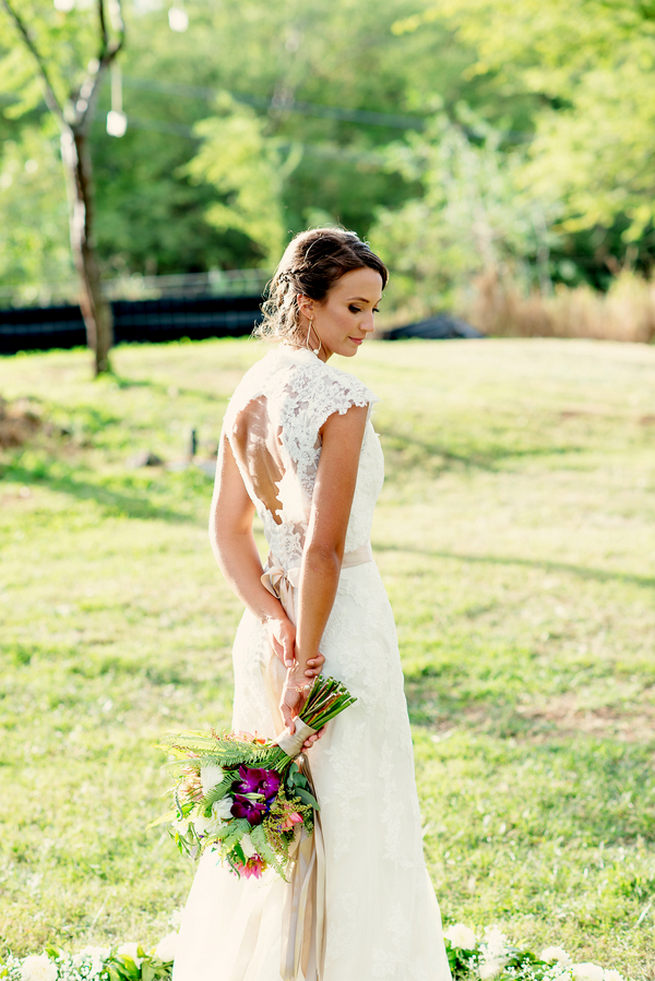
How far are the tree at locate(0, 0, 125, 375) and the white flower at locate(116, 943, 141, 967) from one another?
31.6ft

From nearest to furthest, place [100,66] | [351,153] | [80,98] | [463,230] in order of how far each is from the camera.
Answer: [100,66] → [80,98] → [463,230] → [351,153]

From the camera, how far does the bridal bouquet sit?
7.13 feet

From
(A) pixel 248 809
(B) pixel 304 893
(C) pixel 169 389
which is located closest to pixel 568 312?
(C) pixel 169 389

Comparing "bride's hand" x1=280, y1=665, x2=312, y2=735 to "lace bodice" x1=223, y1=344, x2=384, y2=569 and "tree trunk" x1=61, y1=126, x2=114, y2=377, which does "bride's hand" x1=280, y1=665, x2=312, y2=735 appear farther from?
"tree trunk" x1=61, y1=126, x2=114, y2=377

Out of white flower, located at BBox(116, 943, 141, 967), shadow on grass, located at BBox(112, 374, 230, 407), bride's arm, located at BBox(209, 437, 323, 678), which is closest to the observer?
bride's arm, located at BBox(209, 437, 323, 678)

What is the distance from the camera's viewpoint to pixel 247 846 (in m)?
2.19

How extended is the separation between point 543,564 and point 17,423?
Answer: 583 centimetres

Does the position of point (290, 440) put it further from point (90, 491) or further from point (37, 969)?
point (90, 491)

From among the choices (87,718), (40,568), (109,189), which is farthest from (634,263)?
(87,718)

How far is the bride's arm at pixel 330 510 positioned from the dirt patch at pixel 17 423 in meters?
8.25

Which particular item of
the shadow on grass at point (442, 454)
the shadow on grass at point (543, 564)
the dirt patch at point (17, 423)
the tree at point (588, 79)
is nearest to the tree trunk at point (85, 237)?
the dirt patch at point (17, 423)

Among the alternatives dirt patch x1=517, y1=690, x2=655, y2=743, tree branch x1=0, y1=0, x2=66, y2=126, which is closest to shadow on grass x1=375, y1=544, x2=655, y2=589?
→ dirt patch x1=517, y1=690, x2=655, y2=743

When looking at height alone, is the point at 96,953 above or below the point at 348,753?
below

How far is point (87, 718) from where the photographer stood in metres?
4.66
